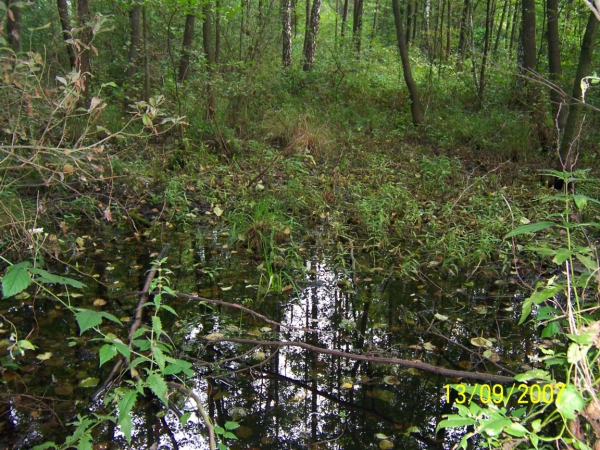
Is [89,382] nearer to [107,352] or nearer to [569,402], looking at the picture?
[107,352]

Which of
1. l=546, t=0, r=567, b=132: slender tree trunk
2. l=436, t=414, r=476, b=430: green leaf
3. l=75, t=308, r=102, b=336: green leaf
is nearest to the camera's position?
l=436, t=414, r=476, b=430: green leaf

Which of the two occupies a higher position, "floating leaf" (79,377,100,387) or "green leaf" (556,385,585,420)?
"green leaf" (556,385,585,420)

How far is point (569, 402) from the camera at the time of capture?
1397 mm

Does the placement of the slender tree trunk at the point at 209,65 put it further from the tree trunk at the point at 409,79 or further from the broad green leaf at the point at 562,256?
the broad green leaf at the point at 562,256

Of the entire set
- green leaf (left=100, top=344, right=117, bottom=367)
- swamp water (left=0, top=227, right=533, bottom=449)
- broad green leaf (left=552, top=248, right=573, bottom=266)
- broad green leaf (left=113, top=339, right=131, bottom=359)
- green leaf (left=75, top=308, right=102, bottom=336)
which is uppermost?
broad green leaf (left=552, top=248, right=573, bottom=266)

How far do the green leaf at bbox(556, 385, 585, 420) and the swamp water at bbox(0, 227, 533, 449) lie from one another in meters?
1.18

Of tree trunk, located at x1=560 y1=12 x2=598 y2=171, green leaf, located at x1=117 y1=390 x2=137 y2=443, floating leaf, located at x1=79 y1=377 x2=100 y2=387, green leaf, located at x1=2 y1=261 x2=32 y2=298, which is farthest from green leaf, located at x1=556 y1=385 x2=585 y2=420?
tree trunk, located at x1=560 y1=12 x2=598 y2=171

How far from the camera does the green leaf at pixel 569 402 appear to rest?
1377 mm

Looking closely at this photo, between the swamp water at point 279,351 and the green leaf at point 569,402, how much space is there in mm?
1184

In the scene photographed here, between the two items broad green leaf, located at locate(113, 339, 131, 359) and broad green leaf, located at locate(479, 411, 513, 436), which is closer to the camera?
broad green leaf, located at locate(479, 411, 513, 436)

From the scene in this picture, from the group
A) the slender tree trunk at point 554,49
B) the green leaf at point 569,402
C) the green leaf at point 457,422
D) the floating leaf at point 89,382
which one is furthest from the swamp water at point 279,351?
the slender tree trunk at point 554,49

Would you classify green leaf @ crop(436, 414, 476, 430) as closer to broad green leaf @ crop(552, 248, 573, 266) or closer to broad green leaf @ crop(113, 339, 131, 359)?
broad green leaf @ crop(552, 248, 573, 266)

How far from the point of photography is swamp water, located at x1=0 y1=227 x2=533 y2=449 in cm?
251

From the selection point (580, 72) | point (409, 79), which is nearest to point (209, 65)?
point (409, 79)
